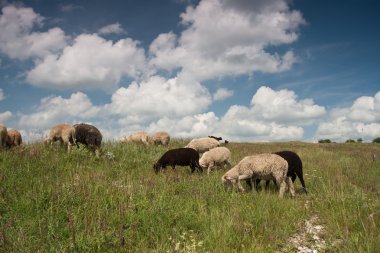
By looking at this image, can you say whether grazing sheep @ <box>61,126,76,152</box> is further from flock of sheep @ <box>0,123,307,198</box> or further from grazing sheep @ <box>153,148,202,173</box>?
grazing sheep @ <box>153,148,202,173</box>

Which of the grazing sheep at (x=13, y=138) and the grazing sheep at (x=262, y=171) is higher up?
the grazing sheep at (x=13, y=138)

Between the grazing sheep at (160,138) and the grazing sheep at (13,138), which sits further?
the grazing sheep at (160,138)

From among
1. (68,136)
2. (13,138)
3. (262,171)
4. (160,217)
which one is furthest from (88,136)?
(160,217)

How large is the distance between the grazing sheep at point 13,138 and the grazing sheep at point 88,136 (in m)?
3.19

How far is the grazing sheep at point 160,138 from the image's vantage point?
2681cm

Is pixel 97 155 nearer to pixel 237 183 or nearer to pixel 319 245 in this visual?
pixel 237 183

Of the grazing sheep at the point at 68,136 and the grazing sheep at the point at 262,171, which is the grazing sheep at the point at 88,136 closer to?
the grazing sheep at the point at 68,136

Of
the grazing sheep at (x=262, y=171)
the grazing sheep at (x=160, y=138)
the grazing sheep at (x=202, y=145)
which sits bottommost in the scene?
the grazing sheep at (x=262, y=171)

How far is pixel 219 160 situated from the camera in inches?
645

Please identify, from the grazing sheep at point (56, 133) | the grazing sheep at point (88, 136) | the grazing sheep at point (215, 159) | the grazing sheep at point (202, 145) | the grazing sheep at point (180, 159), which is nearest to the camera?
the grazing sheep at point (180, 159)

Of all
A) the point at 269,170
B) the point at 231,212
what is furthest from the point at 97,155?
the point at 231,212

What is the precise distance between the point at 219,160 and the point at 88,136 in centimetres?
693

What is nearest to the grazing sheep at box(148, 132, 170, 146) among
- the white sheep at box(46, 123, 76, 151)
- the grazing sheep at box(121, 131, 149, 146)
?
the grazing sheep at box(121, 131, 149, 146)

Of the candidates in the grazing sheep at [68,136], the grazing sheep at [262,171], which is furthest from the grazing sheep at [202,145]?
the grazing sheep at [262,171]
